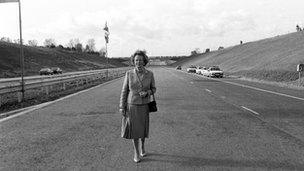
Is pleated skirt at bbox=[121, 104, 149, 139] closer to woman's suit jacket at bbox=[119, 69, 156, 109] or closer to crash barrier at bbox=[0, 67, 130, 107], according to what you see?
woman's suit jacket at bbox=[119, 69, 156, 109]

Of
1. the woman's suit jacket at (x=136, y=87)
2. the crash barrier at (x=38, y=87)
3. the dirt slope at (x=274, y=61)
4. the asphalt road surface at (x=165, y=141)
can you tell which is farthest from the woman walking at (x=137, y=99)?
the dirt slope at (x=274, y=61)

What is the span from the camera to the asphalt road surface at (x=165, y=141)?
6.36 m

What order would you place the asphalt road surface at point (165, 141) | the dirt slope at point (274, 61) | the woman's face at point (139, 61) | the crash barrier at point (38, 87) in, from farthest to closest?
the dirt slope at point (274, 61), the crash barrier at point (38, 87), the woman's face at point (139, 61), the asphalt road surface at point (165, 141)

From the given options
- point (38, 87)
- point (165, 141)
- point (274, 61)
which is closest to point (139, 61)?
point (165, 141)

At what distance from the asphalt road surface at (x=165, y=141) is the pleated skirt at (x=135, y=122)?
1.51 ft

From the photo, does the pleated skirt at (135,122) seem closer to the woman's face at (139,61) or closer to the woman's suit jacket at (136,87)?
the woman's suit jacket at (136,87)

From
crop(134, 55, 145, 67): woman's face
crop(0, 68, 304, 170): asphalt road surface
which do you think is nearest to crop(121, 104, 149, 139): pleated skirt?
crop(0, 68, 304, 170): asphalt road surface

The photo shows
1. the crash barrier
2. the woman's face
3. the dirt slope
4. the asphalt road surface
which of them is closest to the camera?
the asphalt road surface

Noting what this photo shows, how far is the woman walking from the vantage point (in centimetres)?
652

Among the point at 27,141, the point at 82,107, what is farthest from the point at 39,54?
the point at 27,141

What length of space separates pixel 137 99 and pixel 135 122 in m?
0.40

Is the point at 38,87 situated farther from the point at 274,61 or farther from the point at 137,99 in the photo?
the point at 274,61

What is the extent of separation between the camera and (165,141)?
26.9ft

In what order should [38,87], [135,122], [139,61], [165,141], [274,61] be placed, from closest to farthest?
[139,61], [135,122], [165,141], [38,87], [274,61]
